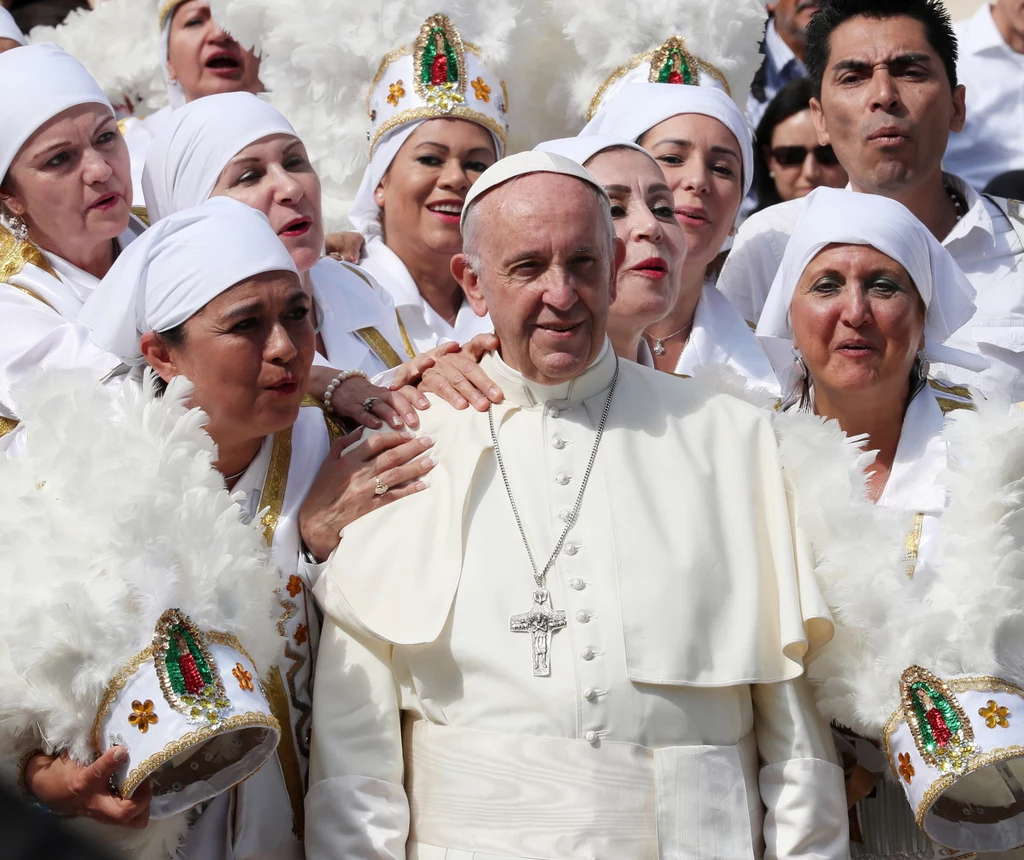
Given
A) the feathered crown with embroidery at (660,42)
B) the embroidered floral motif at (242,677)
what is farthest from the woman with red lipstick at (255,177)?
the feathered crown with embroidery at (660,42)

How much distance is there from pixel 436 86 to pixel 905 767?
311 cm

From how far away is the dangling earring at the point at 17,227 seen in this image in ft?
16.0

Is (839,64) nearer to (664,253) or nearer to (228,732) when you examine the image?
(664,253)

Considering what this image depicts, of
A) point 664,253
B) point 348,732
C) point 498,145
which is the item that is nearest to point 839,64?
point 498,145

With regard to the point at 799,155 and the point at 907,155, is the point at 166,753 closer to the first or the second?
the point at 907,155

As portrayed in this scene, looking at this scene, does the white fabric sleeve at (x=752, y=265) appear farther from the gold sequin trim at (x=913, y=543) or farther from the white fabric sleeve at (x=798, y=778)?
the white fabric sleeve at (x=798, y=778)

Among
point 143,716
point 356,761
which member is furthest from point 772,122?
point 143,716

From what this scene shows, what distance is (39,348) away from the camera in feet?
14.3

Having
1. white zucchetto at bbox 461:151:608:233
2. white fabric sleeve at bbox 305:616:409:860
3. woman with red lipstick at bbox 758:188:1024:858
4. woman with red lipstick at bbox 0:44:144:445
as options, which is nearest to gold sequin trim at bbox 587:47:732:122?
woman with red lipstick at bbox 758:188:1024:858

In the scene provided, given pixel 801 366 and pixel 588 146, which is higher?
pixel 588 146

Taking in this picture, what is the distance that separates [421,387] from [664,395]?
65 cm

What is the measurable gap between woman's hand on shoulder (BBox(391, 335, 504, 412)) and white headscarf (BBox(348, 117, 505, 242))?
4.98ft

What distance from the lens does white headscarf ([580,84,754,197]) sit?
213 inches

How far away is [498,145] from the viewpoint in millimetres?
5719
